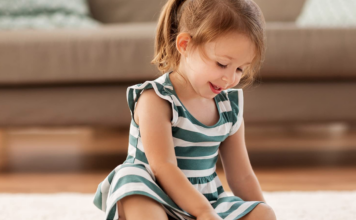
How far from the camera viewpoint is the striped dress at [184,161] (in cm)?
70

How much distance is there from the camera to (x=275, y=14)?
1.77 metres

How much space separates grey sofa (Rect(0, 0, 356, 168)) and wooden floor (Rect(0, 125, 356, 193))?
16 centimetres

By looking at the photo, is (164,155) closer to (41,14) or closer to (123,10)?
(41,14)

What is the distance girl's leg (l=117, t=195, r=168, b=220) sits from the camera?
651mm

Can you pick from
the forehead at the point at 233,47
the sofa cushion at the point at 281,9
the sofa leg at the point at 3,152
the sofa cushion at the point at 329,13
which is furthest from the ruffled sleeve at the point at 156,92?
the sofa cushion at the point at 281,9

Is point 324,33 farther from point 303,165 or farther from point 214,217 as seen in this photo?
point 214,217

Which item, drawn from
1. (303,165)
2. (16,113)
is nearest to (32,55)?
(16,113)

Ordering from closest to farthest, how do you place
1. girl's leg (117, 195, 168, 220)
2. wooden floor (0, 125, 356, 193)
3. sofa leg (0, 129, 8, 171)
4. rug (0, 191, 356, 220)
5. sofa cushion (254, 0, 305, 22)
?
1. girl's leg (117, 195, 168, 220)
2. rug (0, 191, 356, 220)
3. wooden floor (0, 125, 356, 193)
4. sofa leg (0, 129, 8, 171)
5. sofa cushion (254, 0, 305, 22)

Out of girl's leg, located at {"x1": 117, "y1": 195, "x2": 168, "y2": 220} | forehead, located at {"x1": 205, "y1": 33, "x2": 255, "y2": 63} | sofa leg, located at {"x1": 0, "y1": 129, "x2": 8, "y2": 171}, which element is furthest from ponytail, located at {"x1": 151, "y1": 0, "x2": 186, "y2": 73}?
sofa leg, located at {"x1": 0, "y1": 129, "x2": 8, "y2": 171}

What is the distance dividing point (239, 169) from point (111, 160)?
31.7 inches

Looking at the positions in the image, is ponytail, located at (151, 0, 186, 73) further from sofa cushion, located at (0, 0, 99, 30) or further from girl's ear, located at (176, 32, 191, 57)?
sofa cushion, located at (0, 0, 99, 30)

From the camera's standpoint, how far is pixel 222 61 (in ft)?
2.34

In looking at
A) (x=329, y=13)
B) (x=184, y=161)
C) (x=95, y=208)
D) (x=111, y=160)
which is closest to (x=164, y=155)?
(x=184, y=161)

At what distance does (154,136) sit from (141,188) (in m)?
0.09
